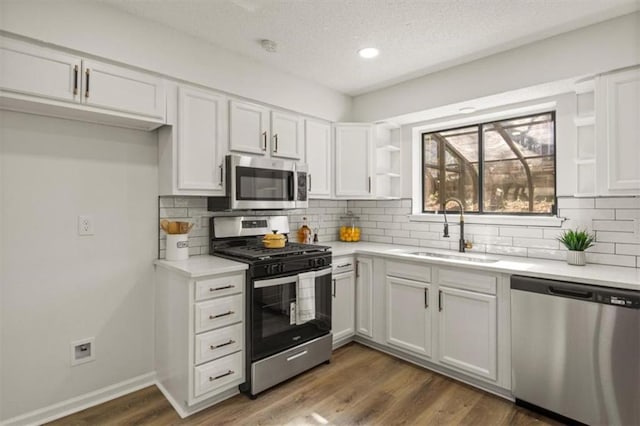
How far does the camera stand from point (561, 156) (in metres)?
2.65

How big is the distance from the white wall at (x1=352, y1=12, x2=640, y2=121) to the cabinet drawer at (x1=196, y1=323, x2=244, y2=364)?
8.06 feet

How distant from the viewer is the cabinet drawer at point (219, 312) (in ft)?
7.13

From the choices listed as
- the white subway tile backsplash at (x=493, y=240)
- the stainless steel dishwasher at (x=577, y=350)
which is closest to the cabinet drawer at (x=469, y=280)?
the stainless steel dishwasher at (x=577, y=350)

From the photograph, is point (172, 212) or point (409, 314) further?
point (409, 314)

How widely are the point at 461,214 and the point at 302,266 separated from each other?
62.0 inches

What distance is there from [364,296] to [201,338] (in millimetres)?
1560

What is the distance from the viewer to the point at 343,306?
3158 mm

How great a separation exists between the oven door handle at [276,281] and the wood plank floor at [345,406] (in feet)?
2.53

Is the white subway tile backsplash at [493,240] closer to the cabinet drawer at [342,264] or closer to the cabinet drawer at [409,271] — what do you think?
the cabinet drawer at [409,271]

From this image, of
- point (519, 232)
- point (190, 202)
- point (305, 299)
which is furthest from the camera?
point (519, 232)

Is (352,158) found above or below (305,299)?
above

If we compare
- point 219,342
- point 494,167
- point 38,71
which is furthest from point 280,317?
point 494,167

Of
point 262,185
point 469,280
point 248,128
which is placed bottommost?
point 469,280

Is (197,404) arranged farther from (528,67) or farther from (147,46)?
(528,67)
